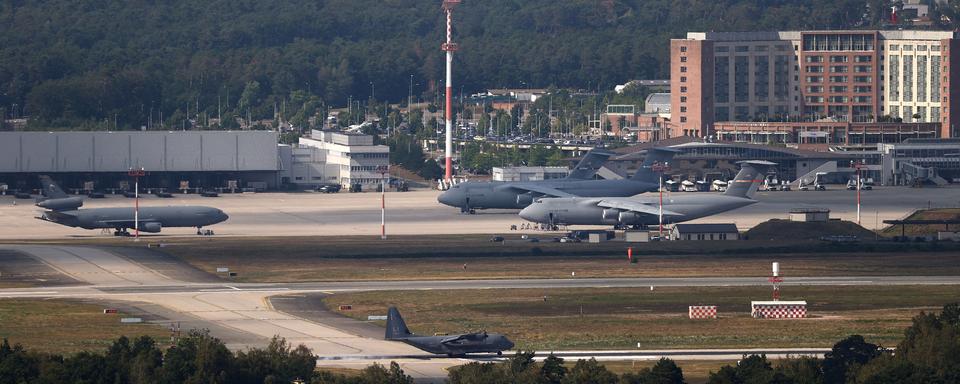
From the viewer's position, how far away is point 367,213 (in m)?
176

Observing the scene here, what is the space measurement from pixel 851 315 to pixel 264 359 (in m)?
39.2

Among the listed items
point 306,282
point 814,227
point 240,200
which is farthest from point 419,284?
point 240,200

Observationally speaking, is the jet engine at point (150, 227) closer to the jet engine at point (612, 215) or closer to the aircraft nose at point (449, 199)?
the aircraft nose at point (449, 199)

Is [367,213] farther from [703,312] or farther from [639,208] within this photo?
[703,312]

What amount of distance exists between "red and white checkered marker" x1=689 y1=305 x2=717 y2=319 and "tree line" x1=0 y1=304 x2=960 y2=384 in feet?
76.0

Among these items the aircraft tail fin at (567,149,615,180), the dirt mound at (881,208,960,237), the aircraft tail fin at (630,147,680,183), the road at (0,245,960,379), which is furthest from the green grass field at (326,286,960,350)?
the aircraft tail fin at (567,149,615,180)

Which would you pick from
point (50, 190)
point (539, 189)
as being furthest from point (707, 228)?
point (50, 190)

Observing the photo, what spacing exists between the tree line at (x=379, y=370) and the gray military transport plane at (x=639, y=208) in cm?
7699

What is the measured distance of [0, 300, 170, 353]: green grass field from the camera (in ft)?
285

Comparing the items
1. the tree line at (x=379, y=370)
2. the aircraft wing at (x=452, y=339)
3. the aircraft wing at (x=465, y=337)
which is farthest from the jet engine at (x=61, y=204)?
the tree line at (x=379, y=370)

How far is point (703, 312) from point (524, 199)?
241 ft

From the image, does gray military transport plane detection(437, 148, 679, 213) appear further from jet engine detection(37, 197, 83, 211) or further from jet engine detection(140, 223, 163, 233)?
jet engine detection(37, 197, 83, 211)

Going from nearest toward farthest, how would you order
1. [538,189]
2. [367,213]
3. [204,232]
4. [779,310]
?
[779,310] → [204,232] → [538,189] → [367,213]

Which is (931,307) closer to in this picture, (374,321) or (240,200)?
(374,321)
